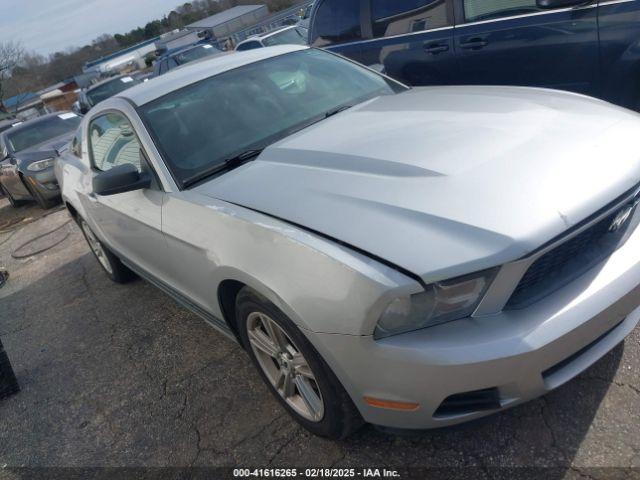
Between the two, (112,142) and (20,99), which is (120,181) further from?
(20,99)

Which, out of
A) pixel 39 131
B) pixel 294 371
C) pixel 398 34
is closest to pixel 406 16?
pixel 398 34

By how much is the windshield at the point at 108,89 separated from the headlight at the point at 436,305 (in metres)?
13.4

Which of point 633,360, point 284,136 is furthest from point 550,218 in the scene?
point 284,136

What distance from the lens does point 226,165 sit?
279 centimetres

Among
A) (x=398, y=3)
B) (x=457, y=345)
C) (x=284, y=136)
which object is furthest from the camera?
(x=398, y=3)

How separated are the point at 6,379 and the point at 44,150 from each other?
6.86m

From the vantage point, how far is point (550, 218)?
1763mm

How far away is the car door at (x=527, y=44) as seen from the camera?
3934 millimetres

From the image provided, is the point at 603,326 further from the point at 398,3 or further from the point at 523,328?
the point at 398,3

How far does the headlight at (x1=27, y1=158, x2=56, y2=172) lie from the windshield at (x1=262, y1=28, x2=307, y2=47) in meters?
5.60

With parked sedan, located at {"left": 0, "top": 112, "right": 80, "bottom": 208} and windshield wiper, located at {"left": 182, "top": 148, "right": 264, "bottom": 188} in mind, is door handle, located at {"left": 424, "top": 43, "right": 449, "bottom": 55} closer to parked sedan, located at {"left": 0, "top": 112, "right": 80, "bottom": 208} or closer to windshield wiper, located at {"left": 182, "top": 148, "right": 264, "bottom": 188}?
windshield wiper, located at {"left": 182, "top": 148, "right": 264, "bottom": 188}

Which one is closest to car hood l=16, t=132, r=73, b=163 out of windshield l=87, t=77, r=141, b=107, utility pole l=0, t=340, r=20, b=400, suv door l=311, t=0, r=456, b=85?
windshield l=87, t=77, r=141, b=107

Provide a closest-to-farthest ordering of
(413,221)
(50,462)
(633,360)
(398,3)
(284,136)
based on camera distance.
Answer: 1. (413,221)
2. (633,360)
3. (50,462)
4. (284,136)
5. (398,3)

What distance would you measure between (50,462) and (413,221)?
2311 millimetres
